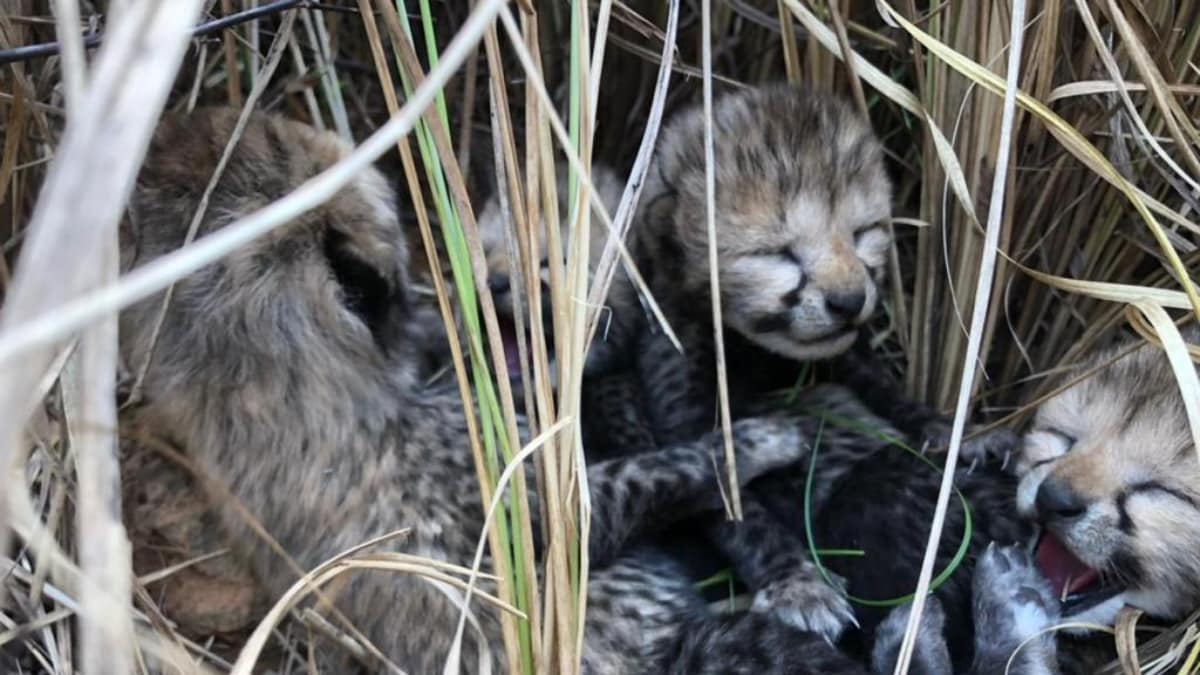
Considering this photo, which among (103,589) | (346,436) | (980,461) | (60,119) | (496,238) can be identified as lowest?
(980,461)

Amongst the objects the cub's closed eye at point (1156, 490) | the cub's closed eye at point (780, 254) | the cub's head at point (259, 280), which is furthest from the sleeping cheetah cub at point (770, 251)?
the cub's head at point (259, 280)

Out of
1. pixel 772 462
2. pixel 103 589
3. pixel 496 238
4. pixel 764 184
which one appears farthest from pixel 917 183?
pixel 103 589

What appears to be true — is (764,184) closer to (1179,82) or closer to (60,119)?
(1179,82)

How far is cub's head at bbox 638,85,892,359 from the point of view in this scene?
2.21 metres

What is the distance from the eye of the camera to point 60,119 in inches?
90.0

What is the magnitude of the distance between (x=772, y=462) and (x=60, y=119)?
144 centimetres

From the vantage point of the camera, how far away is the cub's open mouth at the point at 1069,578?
6.77ft

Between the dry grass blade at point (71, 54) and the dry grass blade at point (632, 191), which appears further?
the dry grass blade at point (632, 191)

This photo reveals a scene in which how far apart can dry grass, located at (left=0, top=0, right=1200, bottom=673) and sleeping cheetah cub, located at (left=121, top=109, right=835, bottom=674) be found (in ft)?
0.40

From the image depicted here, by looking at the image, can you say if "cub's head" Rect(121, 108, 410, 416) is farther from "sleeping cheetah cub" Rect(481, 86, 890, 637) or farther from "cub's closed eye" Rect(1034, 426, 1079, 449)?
"cub's closed eye" Rect(1034, 426, 1079, 449)

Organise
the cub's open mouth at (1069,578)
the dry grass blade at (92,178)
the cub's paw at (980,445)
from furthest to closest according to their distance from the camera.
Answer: the cub's paw at (980,445), the cub's open mouth at (1069,578), the dry grass blade at (92,178)

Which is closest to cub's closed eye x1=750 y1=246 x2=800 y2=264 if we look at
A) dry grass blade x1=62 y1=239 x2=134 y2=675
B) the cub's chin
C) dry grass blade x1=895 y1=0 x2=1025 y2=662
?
the cub's chin

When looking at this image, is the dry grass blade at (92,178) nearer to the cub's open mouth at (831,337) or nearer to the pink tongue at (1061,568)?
the cub's open mouth at (831,337)

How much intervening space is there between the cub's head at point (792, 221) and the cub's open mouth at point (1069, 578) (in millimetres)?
493
